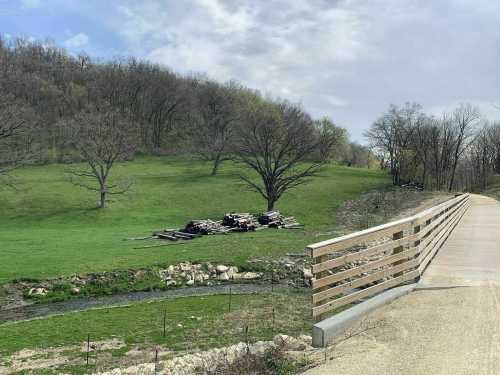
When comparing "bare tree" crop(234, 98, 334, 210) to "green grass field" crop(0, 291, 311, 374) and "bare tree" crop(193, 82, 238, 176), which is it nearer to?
"bare tree" crop(193, 82, 238, 176)

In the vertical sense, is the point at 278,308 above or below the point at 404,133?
below

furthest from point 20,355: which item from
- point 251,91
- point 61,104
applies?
point 251,91

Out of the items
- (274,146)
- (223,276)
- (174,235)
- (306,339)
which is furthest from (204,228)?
(306,339)

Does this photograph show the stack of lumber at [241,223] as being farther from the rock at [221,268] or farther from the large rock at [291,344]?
the large rock at [291,344]

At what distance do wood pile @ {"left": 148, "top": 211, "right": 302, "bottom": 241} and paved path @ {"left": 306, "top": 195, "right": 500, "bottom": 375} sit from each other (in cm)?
1941

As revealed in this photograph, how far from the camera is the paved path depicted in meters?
4.91

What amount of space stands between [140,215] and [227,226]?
36.1 feet

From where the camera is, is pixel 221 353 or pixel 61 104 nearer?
pixel 221 353

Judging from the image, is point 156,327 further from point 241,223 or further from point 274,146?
point 274,146

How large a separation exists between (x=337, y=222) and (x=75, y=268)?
2453 cm

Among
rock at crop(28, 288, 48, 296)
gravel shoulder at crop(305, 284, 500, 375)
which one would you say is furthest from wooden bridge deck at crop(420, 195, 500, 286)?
rock at crop(28, 288, 48, 296)

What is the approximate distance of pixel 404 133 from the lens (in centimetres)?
6550

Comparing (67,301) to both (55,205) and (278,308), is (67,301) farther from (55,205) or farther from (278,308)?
(55,205)

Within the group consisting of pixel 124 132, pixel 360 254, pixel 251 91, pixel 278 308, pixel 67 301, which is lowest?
pixel 67 301
